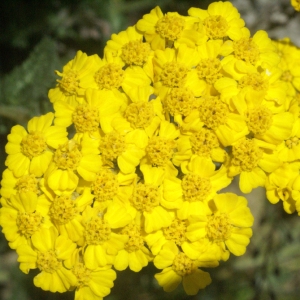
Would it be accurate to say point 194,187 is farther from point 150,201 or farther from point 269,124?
point 269,124

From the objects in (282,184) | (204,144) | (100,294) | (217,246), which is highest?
(204,144)

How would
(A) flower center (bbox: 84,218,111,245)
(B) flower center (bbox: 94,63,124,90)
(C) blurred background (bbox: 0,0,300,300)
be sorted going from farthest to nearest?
1. (C) blurred background (bbox: 0,0,300,300)
2. (B) flower center (bbox: 94,63,124,90)
3. (A) flower center (bbox: 84,218,111,245)

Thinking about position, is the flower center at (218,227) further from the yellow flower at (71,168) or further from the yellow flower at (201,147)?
the yellow flower at (71,168)

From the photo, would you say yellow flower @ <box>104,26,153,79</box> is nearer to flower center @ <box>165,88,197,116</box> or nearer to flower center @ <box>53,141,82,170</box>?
flower center @ <box>165,88,197,116</box>

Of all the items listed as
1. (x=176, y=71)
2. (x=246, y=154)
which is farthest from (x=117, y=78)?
(x=246, y=154)

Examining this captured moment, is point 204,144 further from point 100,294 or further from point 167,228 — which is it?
point 100,294

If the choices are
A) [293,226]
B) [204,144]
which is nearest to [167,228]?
[204,144]

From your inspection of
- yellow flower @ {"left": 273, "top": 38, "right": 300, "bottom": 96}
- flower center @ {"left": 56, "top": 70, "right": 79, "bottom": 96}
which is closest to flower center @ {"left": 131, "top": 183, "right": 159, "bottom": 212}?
flower center @ {"left": 56, "top": 70, "right": 79, "bottom": 96}
